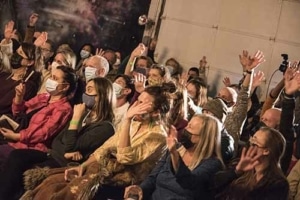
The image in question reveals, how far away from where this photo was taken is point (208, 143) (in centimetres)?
333

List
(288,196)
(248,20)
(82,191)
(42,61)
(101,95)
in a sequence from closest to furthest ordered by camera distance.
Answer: (288,196)
(82,191)
(101,95)
(42,61)
(248,20)

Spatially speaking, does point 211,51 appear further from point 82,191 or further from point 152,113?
point 82,191

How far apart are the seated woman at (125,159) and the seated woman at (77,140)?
0.46 feet

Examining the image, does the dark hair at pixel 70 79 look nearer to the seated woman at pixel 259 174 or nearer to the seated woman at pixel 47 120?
the seated woman at pixel 47 120

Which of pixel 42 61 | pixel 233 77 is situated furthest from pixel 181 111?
pixel 233 77

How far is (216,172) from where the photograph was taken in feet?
10.7

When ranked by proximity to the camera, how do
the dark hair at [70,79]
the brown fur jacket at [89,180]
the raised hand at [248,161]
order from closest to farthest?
the raised hand at [248,161], the brown fur jacket at [89,180], the dark hair at [70,79]

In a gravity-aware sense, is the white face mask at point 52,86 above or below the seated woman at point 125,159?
above

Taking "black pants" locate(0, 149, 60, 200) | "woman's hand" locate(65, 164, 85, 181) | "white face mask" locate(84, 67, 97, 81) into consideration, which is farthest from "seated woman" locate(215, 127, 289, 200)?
"white face mask" locate(84, 67, 97, 81)

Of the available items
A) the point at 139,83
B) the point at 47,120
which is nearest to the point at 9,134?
→ the point at 47,120

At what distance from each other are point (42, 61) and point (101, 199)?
A: 2296 millimetres

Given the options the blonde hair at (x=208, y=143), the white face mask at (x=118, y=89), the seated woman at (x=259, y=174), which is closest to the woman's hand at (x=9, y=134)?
the white face mask at (x=118, y=89)

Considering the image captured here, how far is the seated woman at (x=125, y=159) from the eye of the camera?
3.49 m

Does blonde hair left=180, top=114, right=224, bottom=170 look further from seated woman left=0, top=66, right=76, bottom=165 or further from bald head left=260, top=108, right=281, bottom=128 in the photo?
seated woman left=0, top=66, right=76, bottom=165
